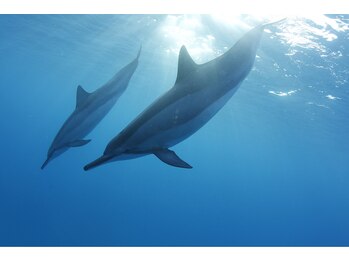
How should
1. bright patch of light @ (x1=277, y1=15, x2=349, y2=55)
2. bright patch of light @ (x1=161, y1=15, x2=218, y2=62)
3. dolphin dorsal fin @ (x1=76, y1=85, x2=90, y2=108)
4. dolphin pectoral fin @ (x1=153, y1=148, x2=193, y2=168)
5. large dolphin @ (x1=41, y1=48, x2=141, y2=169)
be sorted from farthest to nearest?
bright patch of light @ (x1=161, y1=15, x2=218, y2=62)
bright patch of light @ (x1=277, y1=15, x2=349, y2=55)
dolphin dorsal fin @ (x1=76, y1=85, x2=90, y2=108)
large dolphin @ (x1=41, y1=48, x2=141, y2=169)
dolphin pectoral fin @ (x1=153, y1=148, x2=193, y2=168)

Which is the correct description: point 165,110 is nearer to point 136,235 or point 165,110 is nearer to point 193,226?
point 136,235

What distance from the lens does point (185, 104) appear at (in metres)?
4.27

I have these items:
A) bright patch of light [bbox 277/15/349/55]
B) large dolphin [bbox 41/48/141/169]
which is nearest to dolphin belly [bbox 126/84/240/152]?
large dolphin [bbox 41/48/141/169]

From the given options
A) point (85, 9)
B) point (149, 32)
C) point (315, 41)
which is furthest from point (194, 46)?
point (85, 9)

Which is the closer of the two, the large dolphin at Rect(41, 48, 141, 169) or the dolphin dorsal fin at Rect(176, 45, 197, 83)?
the dolphin dorsal fin at Rect(176, 45, 197, 83)

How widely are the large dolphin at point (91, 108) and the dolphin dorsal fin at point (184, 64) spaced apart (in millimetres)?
1739

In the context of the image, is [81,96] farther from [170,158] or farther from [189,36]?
[189,36]

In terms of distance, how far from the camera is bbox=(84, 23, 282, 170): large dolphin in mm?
4242

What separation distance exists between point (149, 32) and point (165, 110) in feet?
57.2

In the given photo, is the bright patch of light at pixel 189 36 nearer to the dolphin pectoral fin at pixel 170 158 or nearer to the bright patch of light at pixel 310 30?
the bright patch of light at pixel 310 30

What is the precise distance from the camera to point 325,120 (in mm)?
29641

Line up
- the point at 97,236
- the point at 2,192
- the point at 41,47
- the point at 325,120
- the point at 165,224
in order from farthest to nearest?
the point at 165,224 → the point at 2,192 → the point at 97,236 → the point at 41,47 → the point at 325,120

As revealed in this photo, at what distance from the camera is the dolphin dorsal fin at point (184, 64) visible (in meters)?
4.33

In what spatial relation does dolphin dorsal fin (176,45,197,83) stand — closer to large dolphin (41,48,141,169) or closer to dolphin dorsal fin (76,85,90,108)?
large dolphin (41,48,141,169)
